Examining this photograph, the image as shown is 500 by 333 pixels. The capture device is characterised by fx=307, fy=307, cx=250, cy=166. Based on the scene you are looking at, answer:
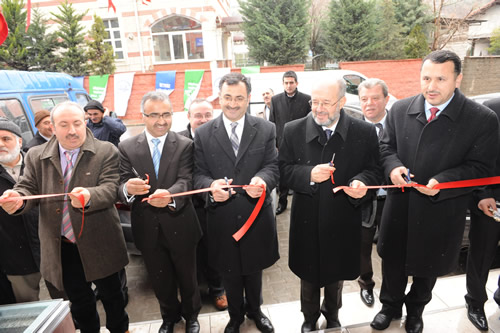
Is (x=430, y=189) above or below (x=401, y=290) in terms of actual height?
above

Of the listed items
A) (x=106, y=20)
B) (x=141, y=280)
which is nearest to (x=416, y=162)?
(x=141, y=280)

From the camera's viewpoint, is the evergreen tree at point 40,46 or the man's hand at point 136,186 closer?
the man's hand at point 136,186

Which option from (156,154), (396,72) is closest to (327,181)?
(156,154)

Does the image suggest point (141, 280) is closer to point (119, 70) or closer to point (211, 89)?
point (211, 89)

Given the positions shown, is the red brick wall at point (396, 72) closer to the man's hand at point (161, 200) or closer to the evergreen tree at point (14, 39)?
the man's hand at point (161, 200)

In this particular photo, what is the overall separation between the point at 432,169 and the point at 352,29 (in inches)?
747

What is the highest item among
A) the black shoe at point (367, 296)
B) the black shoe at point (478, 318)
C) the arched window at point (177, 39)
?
the arched window at point (177, 39)

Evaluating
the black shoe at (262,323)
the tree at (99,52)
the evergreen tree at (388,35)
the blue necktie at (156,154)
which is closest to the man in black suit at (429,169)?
the black shoe at (262,323)

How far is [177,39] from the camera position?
62.8 ft

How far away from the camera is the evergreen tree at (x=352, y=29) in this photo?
1852cm

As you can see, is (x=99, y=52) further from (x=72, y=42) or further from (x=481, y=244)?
(x=481, y=244)

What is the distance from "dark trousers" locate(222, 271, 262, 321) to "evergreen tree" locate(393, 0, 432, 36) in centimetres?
2187

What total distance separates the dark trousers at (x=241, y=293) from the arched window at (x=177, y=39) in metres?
18.6

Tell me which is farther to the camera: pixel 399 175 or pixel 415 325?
pixel 415 325
